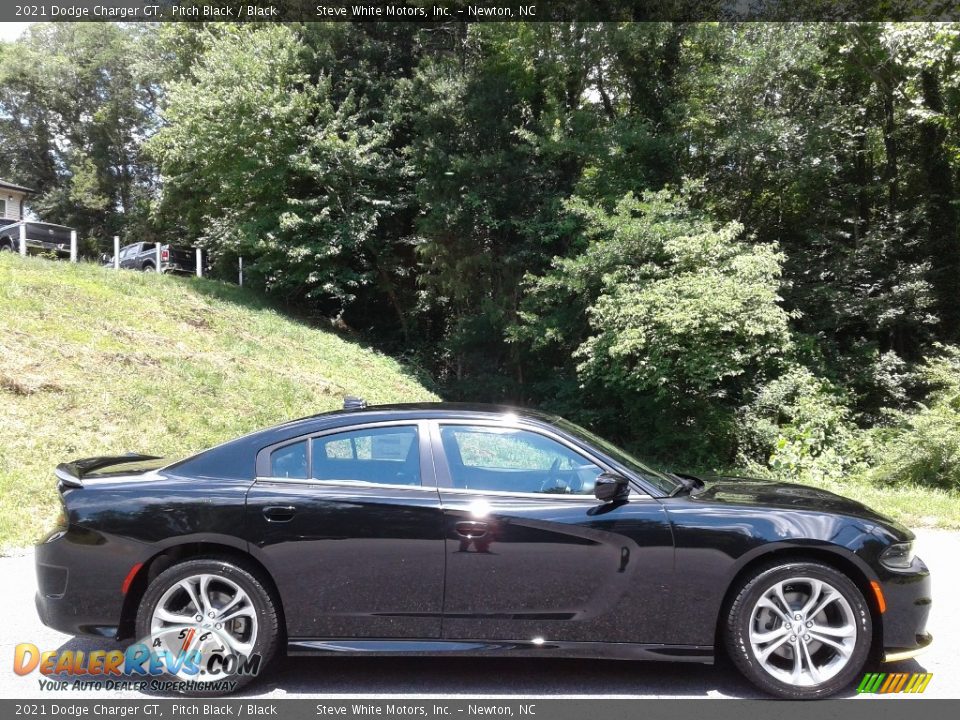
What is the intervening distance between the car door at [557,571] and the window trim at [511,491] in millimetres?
76

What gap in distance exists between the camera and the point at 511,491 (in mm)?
4043

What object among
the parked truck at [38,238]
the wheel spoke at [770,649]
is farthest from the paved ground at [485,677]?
the parked truck at [38,238]

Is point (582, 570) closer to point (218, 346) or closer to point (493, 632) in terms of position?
Answer: point (493, 632)

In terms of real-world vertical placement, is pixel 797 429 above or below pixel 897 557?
below

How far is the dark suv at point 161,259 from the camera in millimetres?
27094

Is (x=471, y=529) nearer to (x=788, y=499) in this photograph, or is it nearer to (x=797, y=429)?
(x=788, y=499)

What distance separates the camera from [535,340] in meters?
18.8

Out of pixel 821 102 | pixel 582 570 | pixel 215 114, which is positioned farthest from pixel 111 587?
pixel 215 114

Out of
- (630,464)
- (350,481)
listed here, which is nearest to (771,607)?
(630,464)

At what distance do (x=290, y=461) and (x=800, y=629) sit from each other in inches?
113

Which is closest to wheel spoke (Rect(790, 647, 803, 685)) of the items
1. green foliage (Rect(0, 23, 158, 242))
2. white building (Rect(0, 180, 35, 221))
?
white building (Rect(0, 180, 35, 221))

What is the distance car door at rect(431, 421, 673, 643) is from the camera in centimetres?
379

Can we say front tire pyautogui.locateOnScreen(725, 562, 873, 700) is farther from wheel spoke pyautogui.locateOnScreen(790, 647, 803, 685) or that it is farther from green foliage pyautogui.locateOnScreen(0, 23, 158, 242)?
green foliage pyautogui.locateOnScreen(0, 23, 158, 242)

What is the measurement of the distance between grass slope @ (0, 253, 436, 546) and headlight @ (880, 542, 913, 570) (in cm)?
732
